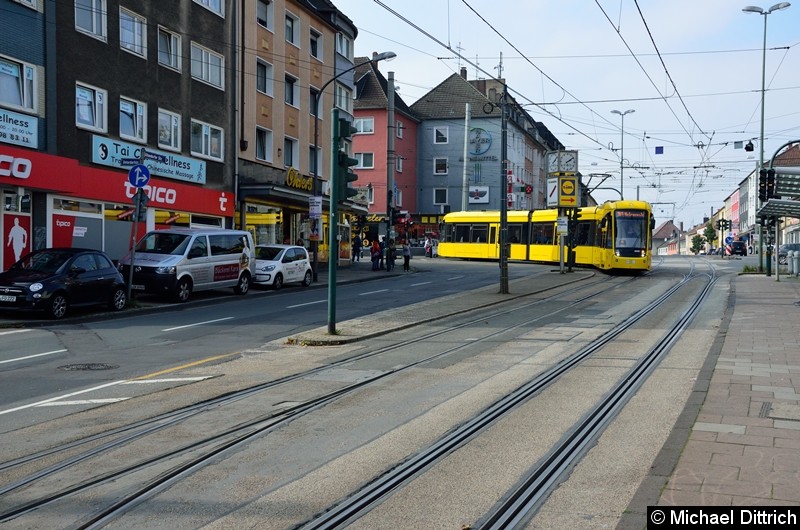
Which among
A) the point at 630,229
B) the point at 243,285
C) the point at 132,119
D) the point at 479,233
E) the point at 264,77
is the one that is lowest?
the point at 243,285

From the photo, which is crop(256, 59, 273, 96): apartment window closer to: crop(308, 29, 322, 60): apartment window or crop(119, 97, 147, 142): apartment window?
crop(308, 29, 322, 60): apartment window

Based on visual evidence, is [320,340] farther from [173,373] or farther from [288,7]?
[288,7]

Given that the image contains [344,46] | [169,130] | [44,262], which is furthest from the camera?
[344,46]

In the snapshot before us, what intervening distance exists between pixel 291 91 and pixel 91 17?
14.7 meters

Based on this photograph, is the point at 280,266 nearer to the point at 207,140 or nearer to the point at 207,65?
the point at 207,140

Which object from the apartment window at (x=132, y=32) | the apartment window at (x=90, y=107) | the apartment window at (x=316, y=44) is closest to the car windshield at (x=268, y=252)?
the apartment window at (x=90, y=107)

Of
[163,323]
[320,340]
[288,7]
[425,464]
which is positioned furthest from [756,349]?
[288,7]

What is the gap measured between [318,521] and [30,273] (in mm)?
14389

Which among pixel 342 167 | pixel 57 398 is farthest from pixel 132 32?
pixel 57 398

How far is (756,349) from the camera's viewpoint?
1222 cm

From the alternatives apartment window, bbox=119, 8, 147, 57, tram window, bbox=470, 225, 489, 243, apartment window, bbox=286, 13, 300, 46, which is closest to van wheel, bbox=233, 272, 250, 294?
apartment window, bbox=119, 8, 147, 57

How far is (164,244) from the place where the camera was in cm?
2261

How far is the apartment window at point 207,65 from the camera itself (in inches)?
1170

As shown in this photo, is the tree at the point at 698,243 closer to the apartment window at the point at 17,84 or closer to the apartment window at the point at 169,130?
the apartment window at the point at 169,130
